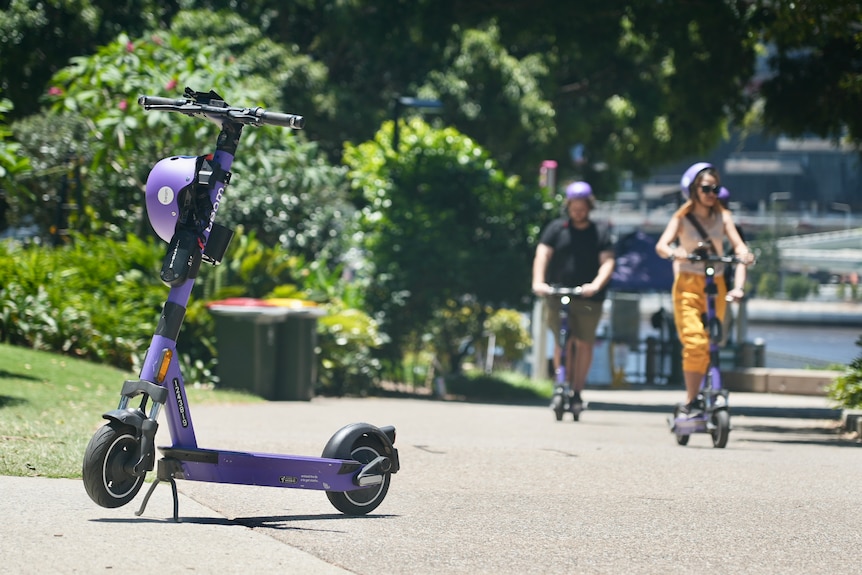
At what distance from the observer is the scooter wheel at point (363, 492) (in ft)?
21.7

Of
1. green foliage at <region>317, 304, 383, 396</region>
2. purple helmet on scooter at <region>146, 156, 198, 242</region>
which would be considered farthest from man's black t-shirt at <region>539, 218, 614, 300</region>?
purple helmet on scooter at <region>146, 156, 198, 242</region>

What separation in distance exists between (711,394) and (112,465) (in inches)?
230

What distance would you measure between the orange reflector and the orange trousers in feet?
18.2

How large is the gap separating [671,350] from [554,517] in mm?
21430

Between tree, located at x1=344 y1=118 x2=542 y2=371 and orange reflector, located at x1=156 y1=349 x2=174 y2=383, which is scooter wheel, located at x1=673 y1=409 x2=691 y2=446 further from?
tree, located at x1=344 y1=118 x2=542 y2=371

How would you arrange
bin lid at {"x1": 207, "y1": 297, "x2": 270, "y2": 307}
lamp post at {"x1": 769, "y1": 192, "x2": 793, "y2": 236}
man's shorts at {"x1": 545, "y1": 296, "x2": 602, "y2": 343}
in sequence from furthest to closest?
1. lamp post at {"x1": 769, "y1": 192, "x2": 793, "y2": 236}
2. bin lid at {"x1": 207, "y1": 297, "x2": 270, "y2": 307}
3. man's shorts at {"x1": 545, "y1": 296, "x2": 602, "y2": 343}

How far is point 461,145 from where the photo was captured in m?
20.0

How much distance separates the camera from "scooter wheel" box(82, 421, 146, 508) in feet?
19.0

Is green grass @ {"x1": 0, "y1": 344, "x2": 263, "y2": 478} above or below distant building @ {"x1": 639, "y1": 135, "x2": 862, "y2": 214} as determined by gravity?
below

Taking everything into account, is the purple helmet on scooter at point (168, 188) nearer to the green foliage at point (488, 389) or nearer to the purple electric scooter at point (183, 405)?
the purple electric scooter at point (183, 405)

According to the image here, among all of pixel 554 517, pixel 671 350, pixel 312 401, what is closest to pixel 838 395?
pixel 312 401

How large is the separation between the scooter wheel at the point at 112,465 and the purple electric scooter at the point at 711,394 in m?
5.65

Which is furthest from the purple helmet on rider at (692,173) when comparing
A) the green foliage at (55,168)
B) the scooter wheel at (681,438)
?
the green foliage at (55,168)

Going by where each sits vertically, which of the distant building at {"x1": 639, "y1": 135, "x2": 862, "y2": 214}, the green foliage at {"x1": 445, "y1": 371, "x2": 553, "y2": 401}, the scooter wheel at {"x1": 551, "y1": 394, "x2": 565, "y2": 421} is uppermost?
the distant building at {"x1": 639, "y1": 135, "x2": 862, "y2": 214}
